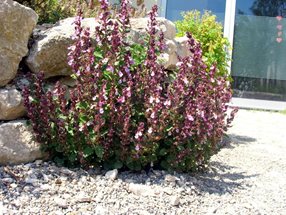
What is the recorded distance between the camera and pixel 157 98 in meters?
2.88

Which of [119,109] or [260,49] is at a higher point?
[260,49]

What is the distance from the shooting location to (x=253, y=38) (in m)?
9.62

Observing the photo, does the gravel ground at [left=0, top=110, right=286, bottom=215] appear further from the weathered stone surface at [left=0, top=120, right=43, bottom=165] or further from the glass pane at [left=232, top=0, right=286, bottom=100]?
the glass pane at [left=232, top=0, right=286, bottom=100]

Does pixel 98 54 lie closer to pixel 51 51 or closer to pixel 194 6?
pixel 51 51

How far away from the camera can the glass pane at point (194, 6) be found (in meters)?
9.58

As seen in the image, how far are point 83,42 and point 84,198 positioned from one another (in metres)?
1.04

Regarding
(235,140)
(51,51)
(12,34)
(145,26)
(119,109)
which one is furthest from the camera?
(235,140)

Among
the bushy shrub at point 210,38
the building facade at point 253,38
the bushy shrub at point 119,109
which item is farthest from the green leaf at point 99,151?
the building facade at point 253,38

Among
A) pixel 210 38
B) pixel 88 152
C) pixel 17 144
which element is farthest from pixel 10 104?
pixel 210 38

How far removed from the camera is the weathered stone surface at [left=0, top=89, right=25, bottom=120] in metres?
3.03

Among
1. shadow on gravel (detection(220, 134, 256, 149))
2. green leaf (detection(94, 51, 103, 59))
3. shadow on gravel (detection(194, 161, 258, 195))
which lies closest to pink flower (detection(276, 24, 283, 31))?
shadow on gravel (detection(220, 134, 256, 149))

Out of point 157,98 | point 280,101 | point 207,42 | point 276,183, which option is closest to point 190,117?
point 157,98

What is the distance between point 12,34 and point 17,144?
0.77m

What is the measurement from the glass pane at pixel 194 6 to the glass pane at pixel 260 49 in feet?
1.20
